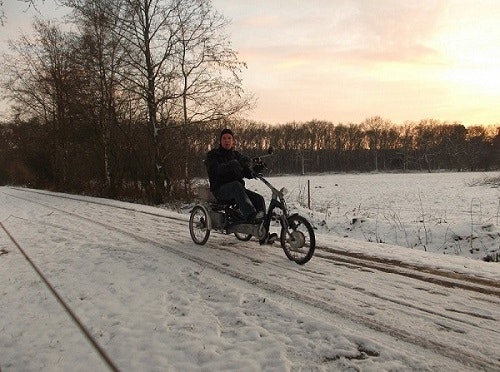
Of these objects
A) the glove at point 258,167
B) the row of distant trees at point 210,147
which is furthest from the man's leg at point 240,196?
the row of distant trees at point 210,147

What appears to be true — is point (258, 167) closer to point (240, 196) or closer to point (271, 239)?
point (240, 196)

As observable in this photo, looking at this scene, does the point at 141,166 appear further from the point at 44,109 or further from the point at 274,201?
the point at 44,109

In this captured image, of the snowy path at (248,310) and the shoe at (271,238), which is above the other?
the shoe at (271,238)

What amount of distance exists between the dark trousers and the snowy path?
2.32 feet

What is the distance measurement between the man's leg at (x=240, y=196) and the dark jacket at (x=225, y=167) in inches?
7.9

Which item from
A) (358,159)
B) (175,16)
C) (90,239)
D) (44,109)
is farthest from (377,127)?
(90,239)

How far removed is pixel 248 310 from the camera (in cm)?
384

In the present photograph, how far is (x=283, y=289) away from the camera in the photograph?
4.45m

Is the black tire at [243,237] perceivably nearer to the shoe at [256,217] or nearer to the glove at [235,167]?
the shoe at [256,217]

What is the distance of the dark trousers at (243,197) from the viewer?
6.25m

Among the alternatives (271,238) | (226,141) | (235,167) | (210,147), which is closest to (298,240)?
(271,238)

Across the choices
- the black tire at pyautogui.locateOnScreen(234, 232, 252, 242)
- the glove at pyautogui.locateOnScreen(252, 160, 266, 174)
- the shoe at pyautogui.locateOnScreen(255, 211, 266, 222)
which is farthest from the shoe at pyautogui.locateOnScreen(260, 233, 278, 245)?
the glove at pyautogui.locateOnScreen(252, 160, 266, 174)

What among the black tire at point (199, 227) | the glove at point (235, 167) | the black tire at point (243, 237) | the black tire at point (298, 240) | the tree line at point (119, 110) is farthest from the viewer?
the tree line at point (119, 110)

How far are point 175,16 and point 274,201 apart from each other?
541 inches
